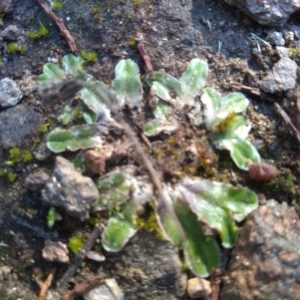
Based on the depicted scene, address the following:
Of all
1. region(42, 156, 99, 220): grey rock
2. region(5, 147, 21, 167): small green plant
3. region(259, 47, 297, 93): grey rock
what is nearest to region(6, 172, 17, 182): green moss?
region(5, 147, 21, 167): small green plant

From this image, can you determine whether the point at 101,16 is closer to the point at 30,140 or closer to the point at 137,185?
the point at 30,140

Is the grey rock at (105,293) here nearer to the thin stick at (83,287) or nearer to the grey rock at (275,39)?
the thin stick at (83,287)

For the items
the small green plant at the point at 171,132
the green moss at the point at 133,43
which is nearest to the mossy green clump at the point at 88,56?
the small green plant at the point at 171,132

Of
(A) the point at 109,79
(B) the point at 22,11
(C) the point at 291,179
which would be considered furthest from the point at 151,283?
(B) the point at 22,11

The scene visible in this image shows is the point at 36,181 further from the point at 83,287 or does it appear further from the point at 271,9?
the point at 271,9

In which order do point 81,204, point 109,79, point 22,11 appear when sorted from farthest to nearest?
point 22,11, point 109,79, point 81,204

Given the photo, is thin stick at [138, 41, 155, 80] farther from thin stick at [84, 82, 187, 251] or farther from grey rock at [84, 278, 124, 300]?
grey rock at [84, 278, 124, 300]
